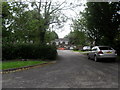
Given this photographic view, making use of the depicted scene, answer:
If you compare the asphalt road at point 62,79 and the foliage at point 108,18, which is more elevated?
the foliage at point 108,18

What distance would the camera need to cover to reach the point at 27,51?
39.4 feet

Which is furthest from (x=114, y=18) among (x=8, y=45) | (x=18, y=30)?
(x=8, y=45)

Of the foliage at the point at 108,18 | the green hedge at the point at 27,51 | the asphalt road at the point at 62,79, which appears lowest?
the asphalt road at the point at 62,79

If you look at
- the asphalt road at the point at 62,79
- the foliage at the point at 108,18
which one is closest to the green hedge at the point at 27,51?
the asphalt road at the point at 62,79

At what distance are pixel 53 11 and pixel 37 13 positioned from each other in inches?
101

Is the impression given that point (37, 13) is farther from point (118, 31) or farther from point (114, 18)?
point (118, 31)

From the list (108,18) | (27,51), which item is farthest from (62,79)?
(108,18)

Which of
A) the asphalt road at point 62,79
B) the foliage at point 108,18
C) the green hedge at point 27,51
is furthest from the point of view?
the foliage at point 108,18

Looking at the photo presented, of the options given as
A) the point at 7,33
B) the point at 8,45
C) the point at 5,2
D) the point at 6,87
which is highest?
the point at 5,2

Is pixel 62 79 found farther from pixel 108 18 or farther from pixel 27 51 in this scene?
pixel 108 18

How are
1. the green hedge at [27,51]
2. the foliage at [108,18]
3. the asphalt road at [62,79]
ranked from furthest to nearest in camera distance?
the foliage at [108,18], the green hedge at [27,51], the asphalt road at [62,79]

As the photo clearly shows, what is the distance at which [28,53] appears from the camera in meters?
12.0

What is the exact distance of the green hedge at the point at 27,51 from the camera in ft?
38.0

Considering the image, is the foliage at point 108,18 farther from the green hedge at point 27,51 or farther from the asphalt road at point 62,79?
the asphalt road at point 62,79
